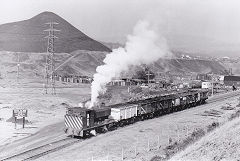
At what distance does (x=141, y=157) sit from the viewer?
2394 centimetres

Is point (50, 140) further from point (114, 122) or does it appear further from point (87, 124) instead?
point (114, 122)

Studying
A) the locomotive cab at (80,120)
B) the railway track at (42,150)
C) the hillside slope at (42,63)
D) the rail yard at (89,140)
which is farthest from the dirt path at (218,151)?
the hillside slope at (42,63)

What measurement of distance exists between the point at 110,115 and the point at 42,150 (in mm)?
10154

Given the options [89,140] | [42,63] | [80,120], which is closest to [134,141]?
[89,140]

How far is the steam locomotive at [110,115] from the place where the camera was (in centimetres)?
3045

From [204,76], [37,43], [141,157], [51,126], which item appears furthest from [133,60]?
[37,43]

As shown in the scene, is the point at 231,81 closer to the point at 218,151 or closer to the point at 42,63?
the point at 42,63

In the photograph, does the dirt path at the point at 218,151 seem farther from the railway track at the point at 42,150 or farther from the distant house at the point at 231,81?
A: the distant house at the point at 231,81

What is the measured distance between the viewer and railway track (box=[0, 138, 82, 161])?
80.6 ft

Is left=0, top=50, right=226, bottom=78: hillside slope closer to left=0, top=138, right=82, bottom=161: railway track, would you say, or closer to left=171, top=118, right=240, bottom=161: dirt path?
left=0, top=138, right=82, bottom=161: railway track

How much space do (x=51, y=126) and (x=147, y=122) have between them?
39.1 ft

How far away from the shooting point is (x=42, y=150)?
88.0 ft

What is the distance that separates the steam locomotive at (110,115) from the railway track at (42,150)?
3.86ft

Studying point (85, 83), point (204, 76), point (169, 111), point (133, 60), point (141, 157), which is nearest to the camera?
point (141, 157)
